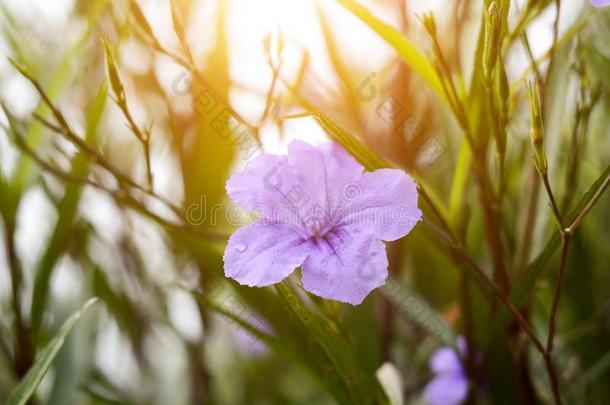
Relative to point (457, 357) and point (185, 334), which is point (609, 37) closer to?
point (457, 357)

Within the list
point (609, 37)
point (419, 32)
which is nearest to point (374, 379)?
point (419, 32)

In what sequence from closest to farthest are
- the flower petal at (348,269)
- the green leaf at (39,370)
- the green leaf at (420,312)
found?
the flower petal at (348,269)
the green leaf at (39,370)
the green leaf at (420,312)

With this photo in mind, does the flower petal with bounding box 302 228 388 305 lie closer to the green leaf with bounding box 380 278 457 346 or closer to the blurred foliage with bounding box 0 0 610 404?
the blurred foliage with bounding box 0 0 610 404

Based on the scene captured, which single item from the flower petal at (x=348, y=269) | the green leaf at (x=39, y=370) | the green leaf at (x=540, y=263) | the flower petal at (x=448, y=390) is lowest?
the flower petal at (x=448, y=390)

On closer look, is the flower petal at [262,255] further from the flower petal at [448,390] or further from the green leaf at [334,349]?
the flower petal at [448,390]

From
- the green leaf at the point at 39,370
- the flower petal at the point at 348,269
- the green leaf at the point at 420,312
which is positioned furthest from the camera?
Result: the green leaf at the point at 420,312

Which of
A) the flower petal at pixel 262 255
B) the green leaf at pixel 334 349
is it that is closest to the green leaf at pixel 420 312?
the green leaf at pixel 334 349

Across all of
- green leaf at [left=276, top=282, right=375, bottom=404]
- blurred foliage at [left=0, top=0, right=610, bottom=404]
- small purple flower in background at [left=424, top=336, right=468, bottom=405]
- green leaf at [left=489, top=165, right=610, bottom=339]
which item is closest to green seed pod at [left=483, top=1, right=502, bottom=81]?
blurred foliage at [left=0, top=0, right=610, bottom=404]
